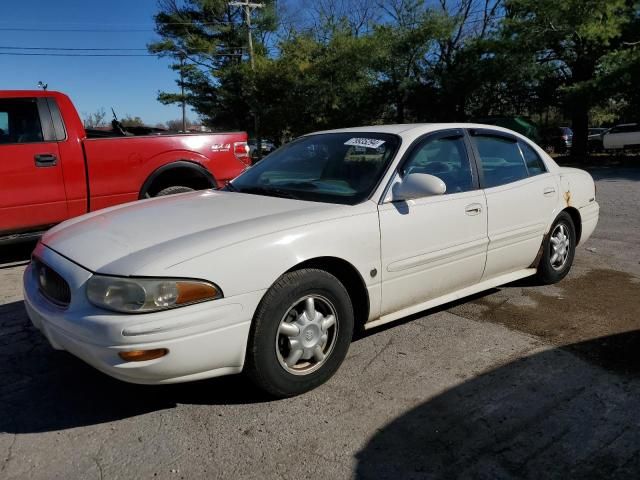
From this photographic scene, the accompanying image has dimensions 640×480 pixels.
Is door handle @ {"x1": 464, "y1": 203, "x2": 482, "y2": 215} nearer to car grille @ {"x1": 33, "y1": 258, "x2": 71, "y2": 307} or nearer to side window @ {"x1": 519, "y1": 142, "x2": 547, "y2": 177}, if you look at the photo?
side window @ {"x1": 519, "y1": 142, "x2": 547, "y2": 177}

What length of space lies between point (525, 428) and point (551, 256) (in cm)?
250

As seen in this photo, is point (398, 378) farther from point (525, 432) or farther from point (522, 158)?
point (522, 158)

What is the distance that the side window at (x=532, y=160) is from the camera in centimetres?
461

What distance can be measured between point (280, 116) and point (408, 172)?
1029 inches

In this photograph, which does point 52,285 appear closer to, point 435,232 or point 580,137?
point 435,232

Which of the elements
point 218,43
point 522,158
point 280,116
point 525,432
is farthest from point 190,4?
point 525,432

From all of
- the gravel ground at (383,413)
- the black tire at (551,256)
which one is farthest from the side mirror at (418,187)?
the black tire at (551,256)

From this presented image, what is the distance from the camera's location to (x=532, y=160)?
4.68 metres

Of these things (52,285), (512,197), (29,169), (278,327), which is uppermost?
(29,169)

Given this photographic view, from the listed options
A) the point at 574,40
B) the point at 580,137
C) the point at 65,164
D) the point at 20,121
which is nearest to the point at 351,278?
the point at 65,164

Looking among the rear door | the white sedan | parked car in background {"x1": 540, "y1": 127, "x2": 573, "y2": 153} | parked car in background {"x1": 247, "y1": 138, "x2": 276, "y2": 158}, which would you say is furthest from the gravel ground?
parked car in background {"x1": 247, "y1": 138, "x2": 276, "y2": 158}

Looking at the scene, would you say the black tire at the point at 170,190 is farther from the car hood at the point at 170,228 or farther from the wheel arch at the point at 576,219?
the wheel arch at the point at 576,219

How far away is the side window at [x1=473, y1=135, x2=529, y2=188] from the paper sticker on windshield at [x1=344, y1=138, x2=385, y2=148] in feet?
2.96

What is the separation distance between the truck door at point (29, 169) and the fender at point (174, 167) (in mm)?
868
